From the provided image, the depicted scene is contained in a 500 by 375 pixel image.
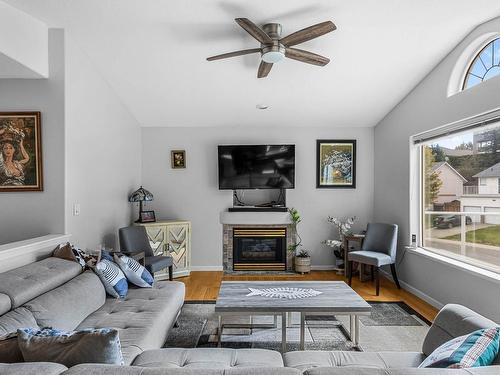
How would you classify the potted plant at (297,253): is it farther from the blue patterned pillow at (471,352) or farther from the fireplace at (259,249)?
the blue patterned pillow at (471,352)

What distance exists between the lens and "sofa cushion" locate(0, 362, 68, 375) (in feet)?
3.22

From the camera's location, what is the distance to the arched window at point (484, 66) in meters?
3.06

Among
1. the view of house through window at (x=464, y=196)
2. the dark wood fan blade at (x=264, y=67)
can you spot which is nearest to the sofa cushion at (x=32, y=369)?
the dark wood fan blade at (x=264, y=67)

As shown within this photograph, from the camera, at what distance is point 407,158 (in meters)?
4.27

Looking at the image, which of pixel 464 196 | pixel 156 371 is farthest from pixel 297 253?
pixel 156 371

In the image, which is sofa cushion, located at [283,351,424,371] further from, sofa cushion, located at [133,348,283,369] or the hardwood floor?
the hardwood floor

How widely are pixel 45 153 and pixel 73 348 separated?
7.96ft

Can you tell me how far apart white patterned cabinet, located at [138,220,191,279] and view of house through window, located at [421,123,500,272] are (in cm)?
330

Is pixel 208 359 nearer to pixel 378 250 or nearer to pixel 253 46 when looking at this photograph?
pixel 253 46

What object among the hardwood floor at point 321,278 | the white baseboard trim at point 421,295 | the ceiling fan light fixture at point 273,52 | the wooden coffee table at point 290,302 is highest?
the ceiling fan light fixture at point 273,52

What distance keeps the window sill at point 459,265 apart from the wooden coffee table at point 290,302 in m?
1.19

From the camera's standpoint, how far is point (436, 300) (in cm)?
362

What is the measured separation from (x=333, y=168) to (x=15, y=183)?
13.9ft

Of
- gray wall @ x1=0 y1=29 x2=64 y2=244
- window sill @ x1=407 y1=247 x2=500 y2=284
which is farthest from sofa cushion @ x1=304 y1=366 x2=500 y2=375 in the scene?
gray wall @ x1=0 y1=29 x2=64 y2=244
